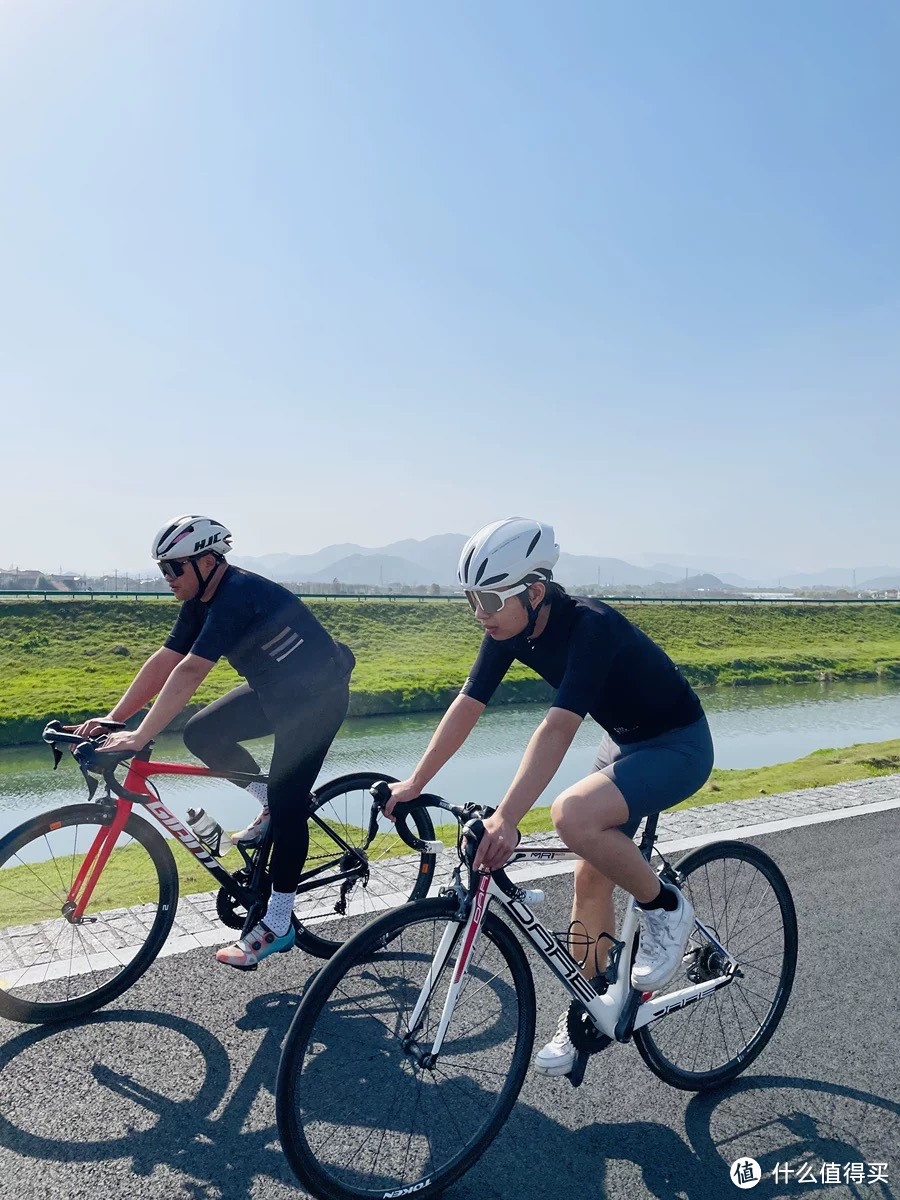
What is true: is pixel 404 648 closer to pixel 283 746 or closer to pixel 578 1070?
pixel 283 746

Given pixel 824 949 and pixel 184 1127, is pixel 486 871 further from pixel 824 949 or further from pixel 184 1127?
pixel 824 949

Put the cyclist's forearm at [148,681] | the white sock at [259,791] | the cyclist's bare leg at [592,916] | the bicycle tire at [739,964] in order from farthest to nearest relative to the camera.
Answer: the white sock at [259,791] → the cyclist's forearm at [148,681] → the bicycle tire at [739,964] → the cyclist's bare leg at [592,916]

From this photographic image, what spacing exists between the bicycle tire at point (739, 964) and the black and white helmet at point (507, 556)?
143cm

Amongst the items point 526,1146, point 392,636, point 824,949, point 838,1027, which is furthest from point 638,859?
point 392,636

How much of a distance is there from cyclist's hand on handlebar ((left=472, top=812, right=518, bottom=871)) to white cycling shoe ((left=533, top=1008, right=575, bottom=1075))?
943 millimetres

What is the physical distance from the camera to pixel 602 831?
3242 millimetres

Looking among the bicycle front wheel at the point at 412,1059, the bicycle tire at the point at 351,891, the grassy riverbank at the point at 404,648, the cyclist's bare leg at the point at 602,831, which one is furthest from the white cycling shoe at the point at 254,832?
the grassy riverbank at the point at 404,648

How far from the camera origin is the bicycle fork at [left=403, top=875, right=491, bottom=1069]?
298cm

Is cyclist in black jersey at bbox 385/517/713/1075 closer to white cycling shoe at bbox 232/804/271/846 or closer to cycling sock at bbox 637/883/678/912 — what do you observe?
cycling sock at bbox 637/883/678/912

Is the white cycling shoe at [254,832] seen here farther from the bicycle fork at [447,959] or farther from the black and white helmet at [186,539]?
the bicycle fork at [447,959]

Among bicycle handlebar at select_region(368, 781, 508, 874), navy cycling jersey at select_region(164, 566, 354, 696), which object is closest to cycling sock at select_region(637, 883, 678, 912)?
bicycle handlebar at select_region(368, 781, 508, 874)

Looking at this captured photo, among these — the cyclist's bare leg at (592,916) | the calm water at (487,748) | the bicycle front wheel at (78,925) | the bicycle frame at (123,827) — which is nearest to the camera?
the cyclist's bare leg at (592,916)

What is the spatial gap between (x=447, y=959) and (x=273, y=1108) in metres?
1.15

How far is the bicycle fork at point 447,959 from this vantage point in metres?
2.98
